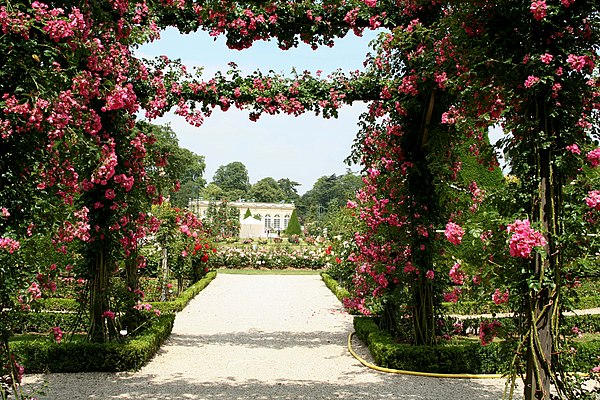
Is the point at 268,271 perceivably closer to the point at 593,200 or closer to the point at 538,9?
the point at 593,200

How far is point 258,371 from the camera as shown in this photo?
6.13 metres

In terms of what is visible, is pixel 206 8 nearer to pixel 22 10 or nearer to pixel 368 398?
pixel 22 10

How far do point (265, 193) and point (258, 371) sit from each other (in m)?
68.3

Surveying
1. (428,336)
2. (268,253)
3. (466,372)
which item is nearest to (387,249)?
(428,336)

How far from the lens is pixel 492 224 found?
11.3ft

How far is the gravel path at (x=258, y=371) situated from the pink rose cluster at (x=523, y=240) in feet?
7.78

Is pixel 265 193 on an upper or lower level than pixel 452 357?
upper

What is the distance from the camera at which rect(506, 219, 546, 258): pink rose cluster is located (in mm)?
3105

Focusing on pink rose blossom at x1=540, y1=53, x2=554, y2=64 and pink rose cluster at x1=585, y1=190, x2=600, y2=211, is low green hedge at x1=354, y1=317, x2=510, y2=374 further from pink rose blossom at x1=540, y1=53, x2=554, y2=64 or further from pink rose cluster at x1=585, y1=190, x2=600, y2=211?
pink rose blossom at x1=540, y1=53, x2=554, y2=64

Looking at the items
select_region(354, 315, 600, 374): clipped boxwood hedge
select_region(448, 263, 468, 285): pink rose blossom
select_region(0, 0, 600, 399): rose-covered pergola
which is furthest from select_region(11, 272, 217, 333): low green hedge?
select_region(354, 315, 600, 374): clipped boxwood hedge

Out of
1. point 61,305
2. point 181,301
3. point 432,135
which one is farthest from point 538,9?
point 61,305

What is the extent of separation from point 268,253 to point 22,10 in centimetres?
1862

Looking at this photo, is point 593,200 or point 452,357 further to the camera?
point 452,357

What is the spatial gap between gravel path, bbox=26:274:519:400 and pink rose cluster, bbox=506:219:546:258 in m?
2.37
